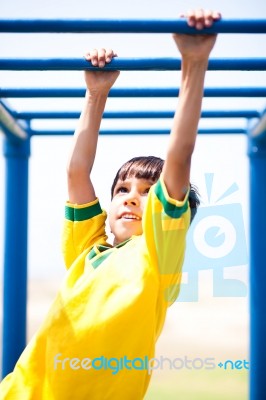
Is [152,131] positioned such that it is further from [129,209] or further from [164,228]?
[164,228]

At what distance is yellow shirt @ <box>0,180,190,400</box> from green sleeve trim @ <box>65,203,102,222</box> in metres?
0.19

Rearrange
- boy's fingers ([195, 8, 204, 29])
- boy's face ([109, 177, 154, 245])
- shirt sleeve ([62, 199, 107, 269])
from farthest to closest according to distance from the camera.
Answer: shirt sleeve ([62, 199, 107, 269]) → boy's face ([109, 177, 154, 245]) → boy's fingers ([195, 8, 204, 29])

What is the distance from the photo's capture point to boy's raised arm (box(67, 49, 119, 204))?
1343 mm

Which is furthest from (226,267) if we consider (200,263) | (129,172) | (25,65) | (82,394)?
(25,65)

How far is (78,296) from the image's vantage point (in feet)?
3.84

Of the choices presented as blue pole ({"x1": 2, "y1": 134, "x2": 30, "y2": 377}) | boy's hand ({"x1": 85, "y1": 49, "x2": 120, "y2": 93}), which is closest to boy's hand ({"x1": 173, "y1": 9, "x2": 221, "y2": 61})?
boy's hand ({"x1": 85, "y1": 49, "x2": 120, "y2": 93})

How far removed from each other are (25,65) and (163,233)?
0.45 meters

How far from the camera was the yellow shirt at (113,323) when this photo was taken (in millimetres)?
1103

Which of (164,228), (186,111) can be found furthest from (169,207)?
(186,111)

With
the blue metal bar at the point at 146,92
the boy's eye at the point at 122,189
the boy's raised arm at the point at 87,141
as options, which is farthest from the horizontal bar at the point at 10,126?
the boy's eye at the point at 122,189

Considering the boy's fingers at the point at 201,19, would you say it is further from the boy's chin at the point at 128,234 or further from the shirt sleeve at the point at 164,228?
the boy's chin at the point at 128,234

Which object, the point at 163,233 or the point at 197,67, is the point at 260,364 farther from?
the point at 197,67

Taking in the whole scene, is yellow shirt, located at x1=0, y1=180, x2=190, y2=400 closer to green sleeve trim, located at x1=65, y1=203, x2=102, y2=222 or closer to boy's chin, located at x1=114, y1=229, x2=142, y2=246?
boy's chin, located at x1=114, y1=229, x2=142, y2=246

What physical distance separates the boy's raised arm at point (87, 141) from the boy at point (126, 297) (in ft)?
0.47
